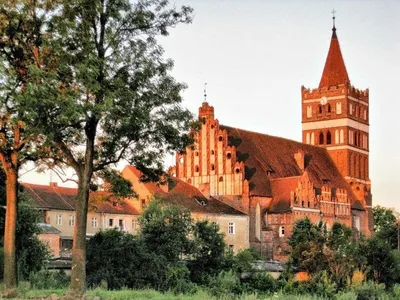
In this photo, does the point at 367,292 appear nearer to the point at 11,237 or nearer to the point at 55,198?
the point at 11,237

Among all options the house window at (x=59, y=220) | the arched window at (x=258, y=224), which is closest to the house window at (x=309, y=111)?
the arched window at (x=258, y=224)

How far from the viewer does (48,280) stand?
28.9 meters

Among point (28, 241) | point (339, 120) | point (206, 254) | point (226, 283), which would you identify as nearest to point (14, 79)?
point (28, 241)

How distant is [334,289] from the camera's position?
37.2 meters

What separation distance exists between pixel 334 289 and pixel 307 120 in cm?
6059

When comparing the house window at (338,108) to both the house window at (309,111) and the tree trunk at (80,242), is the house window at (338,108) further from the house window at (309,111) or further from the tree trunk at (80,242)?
the tree trunk at (80,242)

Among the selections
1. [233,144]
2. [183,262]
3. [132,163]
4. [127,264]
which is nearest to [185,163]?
[233,144]

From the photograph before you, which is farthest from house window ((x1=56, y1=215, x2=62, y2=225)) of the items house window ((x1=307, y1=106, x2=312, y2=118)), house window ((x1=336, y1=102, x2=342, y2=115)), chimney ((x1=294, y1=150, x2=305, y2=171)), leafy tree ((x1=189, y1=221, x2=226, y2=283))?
house window ((x1=336, y1=102, x2=342, y2=115))

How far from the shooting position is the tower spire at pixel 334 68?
9394 centimetres

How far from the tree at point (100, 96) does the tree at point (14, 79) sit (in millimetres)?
528

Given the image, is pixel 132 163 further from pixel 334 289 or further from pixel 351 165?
pixel 351 165

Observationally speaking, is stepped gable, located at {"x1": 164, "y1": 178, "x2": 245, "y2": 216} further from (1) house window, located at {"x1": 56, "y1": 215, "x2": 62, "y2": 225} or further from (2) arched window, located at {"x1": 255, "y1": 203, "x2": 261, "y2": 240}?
(1) house window, located at {"x1": 56, "y1": 215, "x2": 62, "y2": 225}

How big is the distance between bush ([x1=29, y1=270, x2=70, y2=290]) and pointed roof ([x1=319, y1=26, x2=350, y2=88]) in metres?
66.9

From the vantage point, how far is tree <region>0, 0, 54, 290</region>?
24234 mm
